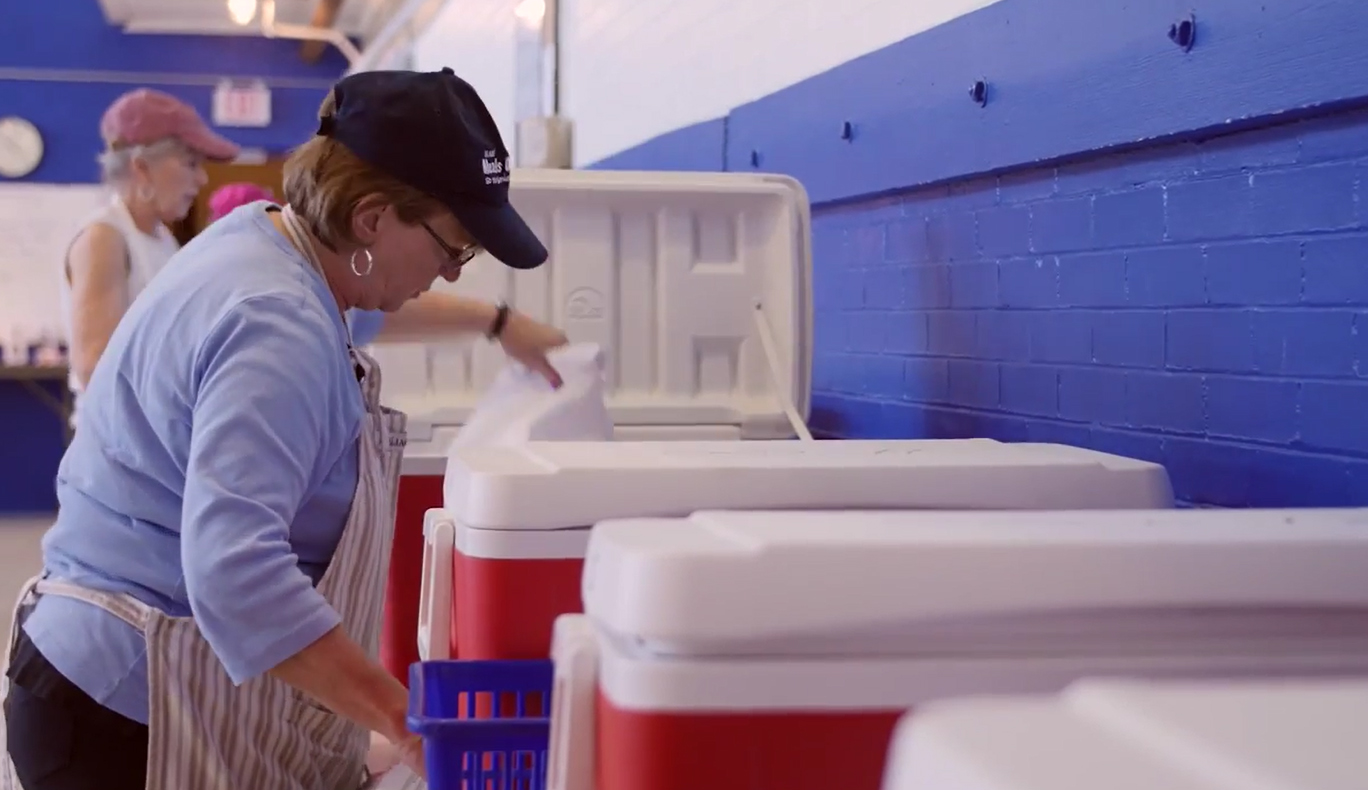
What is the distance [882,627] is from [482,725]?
367 mm

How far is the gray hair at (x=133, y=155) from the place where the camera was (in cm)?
311

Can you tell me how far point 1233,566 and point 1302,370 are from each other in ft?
2.61

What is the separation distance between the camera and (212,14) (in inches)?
338

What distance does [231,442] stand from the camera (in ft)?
4.26

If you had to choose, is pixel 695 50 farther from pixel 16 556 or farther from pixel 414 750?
pixel 16 556

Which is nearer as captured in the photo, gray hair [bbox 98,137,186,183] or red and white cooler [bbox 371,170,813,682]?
red and white cooler [bbox 371,170,813,682]

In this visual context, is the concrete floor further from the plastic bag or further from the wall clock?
the plastic bag

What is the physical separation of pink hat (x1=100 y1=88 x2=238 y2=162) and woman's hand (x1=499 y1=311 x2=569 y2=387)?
52.2 inches

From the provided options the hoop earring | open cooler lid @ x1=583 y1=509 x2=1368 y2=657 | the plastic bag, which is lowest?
open cooler lid @ x1=583 y1=509 x2=1368 y2=657

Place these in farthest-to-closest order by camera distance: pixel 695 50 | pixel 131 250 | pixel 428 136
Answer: pixel 695 50
pixel 131 250
pixel 428 136

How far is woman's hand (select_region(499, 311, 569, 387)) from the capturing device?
207 cm

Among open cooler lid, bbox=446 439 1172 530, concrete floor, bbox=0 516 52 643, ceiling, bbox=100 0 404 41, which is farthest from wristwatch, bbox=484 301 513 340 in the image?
ceiling, bbox=100 0 404 41

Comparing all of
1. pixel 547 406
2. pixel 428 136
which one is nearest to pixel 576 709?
pixel 428 136

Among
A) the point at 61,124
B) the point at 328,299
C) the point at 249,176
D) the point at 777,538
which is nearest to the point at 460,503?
the point at 328,299
